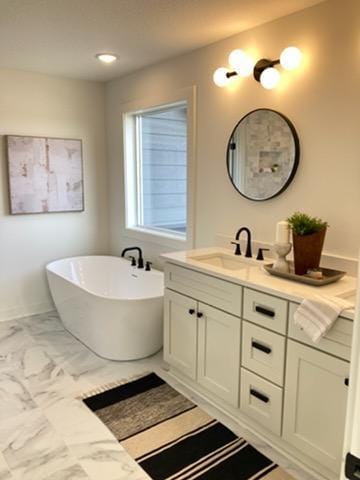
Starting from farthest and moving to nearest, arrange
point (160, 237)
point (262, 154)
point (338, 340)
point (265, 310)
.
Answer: point (160, 237) < point (262, 154) < point (265, 310) < point (338, 340)

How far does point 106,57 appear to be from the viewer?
3.23 metres

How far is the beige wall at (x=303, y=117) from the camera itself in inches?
84.7

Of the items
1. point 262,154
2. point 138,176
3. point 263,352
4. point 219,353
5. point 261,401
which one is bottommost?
point 261,401

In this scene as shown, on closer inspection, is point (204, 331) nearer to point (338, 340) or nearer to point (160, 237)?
point (338, 340)

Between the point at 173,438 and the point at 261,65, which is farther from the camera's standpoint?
the point at 261,65

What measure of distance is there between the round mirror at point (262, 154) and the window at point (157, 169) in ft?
2.71

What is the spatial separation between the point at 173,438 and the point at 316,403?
2.75ft

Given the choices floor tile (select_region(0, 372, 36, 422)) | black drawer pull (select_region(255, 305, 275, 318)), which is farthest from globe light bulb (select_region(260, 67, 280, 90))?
floor tile (select_region(0, 372, 36, 422))

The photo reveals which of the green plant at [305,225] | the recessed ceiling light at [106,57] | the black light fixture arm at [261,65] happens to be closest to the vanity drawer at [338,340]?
the green plant at [305,225]

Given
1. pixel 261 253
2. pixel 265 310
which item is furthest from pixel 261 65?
pixel 265 310

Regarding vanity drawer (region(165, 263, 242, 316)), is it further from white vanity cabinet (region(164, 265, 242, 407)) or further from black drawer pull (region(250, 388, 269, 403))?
black drawer pull (region(250, 388, 269, 403))

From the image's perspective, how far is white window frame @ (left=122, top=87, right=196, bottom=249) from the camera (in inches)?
126

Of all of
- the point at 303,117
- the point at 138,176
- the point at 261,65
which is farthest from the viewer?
the point at 138,176

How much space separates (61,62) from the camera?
3422mm
